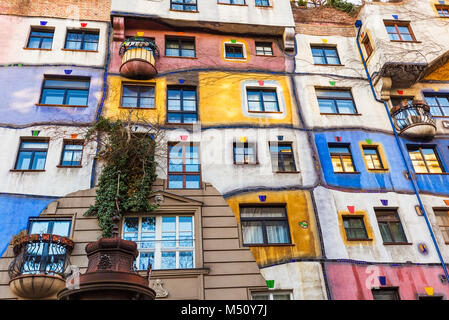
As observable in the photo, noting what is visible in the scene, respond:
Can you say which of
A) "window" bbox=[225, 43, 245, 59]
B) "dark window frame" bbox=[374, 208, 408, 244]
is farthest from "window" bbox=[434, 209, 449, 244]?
"window" bbox=[225, 43, 245, 59]

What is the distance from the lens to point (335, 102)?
54.4 feet

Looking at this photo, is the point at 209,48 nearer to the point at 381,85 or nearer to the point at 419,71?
the point at 381,85

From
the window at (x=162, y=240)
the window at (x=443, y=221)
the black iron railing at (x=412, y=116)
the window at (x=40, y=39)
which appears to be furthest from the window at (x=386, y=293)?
the window at (x=40, y=39)

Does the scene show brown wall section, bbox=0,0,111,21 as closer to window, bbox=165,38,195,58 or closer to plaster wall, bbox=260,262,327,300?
window, bbox=165,38,195,58

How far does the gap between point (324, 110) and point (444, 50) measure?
21.0ft

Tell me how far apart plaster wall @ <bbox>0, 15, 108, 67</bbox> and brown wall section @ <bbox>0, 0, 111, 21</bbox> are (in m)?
0.31

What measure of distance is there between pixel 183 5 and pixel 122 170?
9.00 m

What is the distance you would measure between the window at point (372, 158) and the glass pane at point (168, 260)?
813cm

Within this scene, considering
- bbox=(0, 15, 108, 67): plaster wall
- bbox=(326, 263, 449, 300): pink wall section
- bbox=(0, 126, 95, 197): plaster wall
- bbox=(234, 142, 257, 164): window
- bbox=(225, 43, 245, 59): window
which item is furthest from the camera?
bbox=(225, 43, 245, 59): window

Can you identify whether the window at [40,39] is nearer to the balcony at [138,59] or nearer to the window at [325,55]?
the balcony at [138,59]

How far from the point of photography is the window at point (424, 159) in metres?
15.3

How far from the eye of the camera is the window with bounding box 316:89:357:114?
53.7ft

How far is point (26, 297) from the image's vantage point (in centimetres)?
1044
